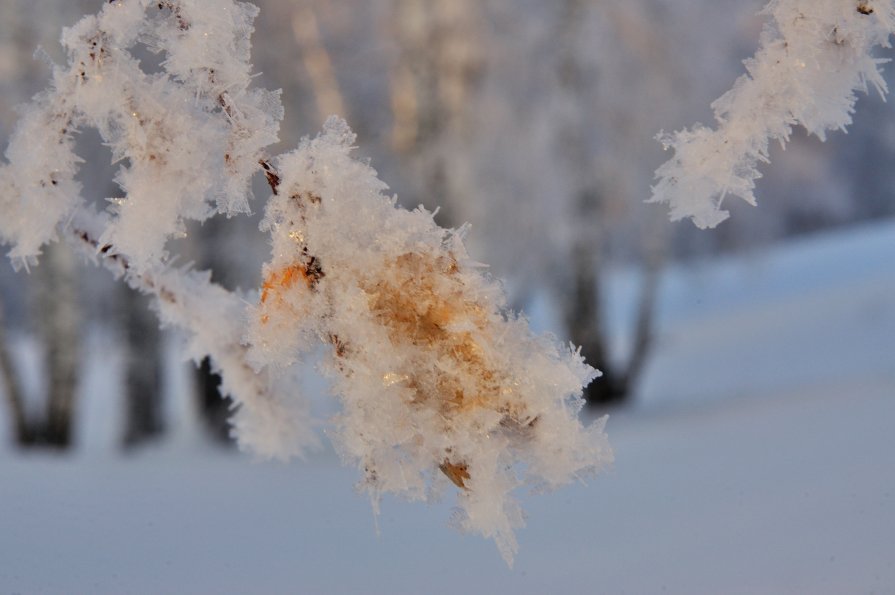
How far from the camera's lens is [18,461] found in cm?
623

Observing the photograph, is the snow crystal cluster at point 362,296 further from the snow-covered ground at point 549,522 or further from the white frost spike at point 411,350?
the snow-covered ground at point 549,522

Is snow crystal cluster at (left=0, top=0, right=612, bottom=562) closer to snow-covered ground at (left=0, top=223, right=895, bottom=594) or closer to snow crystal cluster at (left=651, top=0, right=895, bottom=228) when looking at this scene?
snow crystal cluster at (left=651, top=0, right=895, bottom=228)

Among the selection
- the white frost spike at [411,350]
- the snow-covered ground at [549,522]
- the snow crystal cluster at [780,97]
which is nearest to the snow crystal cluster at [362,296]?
the white frost spike at [411,350]

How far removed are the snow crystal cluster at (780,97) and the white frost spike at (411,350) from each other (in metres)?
0.40

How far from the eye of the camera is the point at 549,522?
12.0 ft

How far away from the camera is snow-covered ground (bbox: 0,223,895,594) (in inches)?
108

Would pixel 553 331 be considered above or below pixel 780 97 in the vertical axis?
above

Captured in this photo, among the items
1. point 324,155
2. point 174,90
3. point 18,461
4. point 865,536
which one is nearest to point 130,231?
point 174,90

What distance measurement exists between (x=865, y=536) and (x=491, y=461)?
66.6 inches

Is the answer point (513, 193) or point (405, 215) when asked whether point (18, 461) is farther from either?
point (405, 215)

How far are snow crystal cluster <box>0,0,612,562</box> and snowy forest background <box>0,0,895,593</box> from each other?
43.3 inches

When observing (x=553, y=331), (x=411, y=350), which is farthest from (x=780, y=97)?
(x=553, y=331)

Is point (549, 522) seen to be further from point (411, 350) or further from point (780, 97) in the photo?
point (780, 97)

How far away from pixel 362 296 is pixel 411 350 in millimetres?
131
